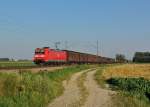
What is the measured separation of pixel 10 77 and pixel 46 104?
2507mm

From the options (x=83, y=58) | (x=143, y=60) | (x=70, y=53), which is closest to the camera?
(x=70, y=53)

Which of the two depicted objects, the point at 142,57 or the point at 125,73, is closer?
the point at 125,73

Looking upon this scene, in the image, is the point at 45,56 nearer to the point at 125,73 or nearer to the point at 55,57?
the point at 55,57

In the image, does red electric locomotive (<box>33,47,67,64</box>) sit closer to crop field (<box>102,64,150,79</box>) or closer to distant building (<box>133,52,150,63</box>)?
crop field (<box>102,64,150,79</box>)

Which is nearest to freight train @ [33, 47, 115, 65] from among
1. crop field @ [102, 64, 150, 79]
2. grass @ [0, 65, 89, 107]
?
crop field @ [102, 64, 150, 79]

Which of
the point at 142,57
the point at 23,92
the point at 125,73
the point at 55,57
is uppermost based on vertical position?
the point at 142,57

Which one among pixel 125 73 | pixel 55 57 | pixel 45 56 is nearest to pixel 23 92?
pixel 125 73

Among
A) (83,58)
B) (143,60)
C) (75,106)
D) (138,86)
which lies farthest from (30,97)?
(143,60)

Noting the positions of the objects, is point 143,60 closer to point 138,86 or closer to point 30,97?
point 138,86

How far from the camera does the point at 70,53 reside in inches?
3524

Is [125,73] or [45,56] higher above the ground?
[45,56]

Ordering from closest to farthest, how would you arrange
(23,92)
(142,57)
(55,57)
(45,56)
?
(23,92) < (45,56) < (55,57) < (142,57)

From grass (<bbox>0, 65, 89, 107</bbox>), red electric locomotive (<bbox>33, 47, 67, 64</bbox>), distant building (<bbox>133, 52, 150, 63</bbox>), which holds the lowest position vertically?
grass (<bbox>0, 65, 89, 107</bbox>)

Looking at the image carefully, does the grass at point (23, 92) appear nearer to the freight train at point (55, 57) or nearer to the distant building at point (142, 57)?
the freight train at point (55, 57)
